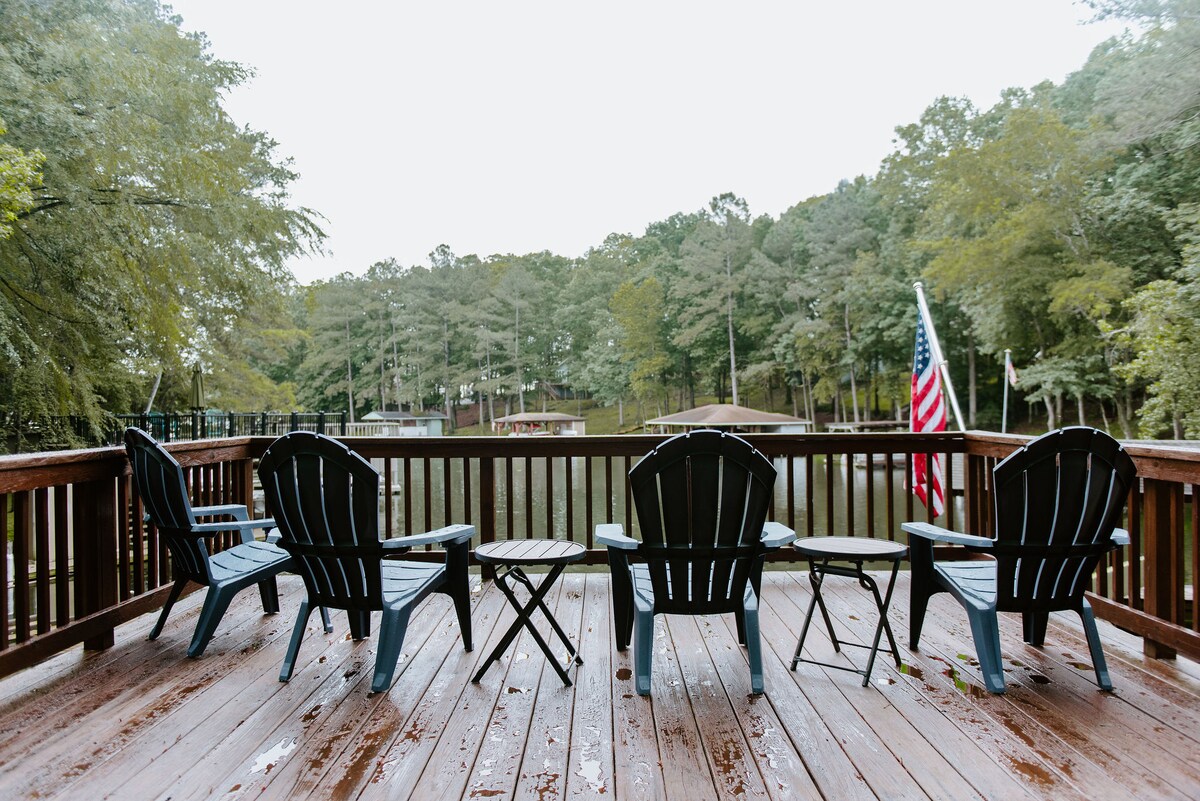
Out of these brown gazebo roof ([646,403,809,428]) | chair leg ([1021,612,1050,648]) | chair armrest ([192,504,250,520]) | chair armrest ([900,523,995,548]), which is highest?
brown gazebo roof ([646,403,809,428])

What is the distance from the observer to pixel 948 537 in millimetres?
2434

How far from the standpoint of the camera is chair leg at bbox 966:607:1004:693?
2.33 meters

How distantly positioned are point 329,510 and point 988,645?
247cm

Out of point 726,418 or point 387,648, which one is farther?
point 726,418

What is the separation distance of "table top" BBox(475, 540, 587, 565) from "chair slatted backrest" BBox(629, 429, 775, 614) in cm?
33

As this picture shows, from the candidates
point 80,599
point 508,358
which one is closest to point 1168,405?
point 80,599

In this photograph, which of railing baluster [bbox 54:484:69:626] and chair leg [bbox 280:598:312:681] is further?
railing baluster [bbox 54:484:69:626]

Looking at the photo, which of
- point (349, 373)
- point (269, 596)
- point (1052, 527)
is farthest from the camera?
point (349, 373)

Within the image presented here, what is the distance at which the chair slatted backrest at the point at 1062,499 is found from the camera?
2.30 m

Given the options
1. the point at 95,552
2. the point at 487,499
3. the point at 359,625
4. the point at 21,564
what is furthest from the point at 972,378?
the point at 21,564

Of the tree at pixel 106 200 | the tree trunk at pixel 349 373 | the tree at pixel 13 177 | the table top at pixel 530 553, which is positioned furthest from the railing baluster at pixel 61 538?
the tree trunk at pixel 349 373

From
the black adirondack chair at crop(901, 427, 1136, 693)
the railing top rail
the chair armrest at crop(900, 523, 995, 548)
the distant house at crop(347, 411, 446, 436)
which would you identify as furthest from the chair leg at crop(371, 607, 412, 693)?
the distant house at crop(347, 411, 446, 436)

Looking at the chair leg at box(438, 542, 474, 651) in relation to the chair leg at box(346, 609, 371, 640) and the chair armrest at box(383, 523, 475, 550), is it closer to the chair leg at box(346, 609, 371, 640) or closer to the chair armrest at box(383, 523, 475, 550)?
the chair armrest at box(383, 523, 475, 550)

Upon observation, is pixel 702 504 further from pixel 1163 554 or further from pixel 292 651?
pixel 1163 554
